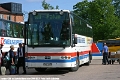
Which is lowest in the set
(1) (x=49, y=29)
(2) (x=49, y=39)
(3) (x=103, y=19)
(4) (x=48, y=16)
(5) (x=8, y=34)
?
(2) (x=49, y=39)

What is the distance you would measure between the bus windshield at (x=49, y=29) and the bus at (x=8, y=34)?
2.88 m

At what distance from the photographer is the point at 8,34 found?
964 inches

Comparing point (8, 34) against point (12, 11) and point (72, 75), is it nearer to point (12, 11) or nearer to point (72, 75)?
point (72, 75)

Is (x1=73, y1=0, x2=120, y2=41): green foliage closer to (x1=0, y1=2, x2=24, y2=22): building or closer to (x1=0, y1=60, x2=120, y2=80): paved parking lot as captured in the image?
(x1=0, y1=2, x2=24, y2=22): building

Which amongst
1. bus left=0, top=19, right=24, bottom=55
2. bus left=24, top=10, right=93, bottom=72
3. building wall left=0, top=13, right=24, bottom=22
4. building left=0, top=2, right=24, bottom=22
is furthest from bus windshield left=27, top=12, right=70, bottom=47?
building left=0, top=2, right=24, bottom=22

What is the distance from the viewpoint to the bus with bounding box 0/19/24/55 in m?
23.1

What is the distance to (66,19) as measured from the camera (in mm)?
18906

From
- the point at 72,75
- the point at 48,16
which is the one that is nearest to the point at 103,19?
the point at 48,16

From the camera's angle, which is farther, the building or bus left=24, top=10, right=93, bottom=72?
the building

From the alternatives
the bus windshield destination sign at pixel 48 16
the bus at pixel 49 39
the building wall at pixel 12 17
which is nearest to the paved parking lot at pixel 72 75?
the bus at pixel 49 39

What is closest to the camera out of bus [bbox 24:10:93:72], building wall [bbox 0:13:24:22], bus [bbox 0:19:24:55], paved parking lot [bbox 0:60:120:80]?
paved parking lot [bbox 0:60:120:80]

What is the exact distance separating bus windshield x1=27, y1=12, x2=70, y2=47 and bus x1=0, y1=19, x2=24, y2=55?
9.44 feet

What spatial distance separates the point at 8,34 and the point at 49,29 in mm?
6547

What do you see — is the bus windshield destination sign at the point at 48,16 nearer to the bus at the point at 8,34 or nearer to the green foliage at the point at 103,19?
the bus at the point at 8,34
